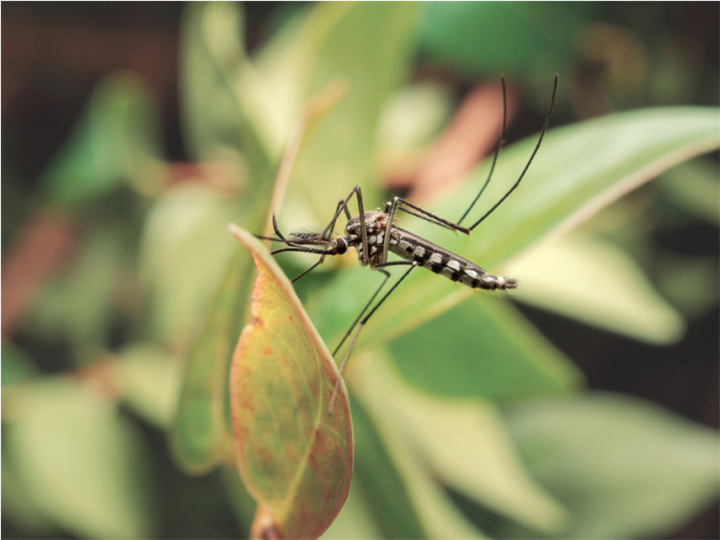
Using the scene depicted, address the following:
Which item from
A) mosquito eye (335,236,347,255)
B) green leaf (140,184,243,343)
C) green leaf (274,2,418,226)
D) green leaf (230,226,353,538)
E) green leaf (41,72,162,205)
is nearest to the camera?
green leaf (230,226,353,538)

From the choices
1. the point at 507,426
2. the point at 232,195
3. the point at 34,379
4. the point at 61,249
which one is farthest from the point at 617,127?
the point at 61,249

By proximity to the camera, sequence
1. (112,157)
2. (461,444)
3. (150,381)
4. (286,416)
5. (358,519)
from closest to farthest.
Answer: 1. (286,416)
2. (358,519)
3. (461,444)
4. (150,381)
5. (112,157)

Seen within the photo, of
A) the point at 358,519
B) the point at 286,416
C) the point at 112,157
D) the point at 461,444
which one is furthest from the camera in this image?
the point at 112,157

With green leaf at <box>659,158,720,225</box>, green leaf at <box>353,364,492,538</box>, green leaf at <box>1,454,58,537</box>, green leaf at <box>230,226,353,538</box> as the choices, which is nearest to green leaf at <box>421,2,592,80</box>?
green leaf at <box>659,158,720,225</box>

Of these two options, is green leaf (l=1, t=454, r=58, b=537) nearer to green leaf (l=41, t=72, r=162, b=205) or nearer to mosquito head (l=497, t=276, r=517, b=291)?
green leaf (l=41, t=72, r=162, b=205)

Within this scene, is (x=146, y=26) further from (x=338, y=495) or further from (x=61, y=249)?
(x=338, y=495)

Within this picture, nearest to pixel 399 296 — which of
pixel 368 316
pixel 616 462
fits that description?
pixel 368 316

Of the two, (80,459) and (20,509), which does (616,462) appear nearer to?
(80,459)
